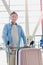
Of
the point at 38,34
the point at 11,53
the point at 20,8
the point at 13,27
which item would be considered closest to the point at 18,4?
the point at 20,8

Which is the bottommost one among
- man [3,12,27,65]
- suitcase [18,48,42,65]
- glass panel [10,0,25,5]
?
suitcase [18,48,42,65]

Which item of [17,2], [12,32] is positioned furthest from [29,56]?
[17,2]

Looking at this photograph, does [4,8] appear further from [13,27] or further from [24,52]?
[24,52]

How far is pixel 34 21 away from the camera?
3.54 metres

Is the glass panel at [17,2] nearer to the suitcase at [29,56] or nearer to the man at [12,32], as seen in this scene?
the man at [12,32]

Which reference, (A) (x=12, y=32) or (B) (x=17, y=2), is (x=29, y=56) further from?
(B) (x=17, y=2)

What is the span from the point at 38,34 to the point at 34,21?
313 mm

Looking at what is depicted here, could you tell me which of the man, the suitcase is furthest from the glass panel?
the suitcase

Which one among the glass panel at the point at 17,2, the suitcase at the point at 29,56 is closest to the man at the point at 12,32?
the suitcase at the point at 29,56

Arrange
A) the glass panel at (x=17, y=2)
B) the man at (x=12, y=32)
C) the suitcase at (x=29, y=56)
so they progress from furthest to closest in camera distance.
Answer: the glass panel at (x=17, y=2) → the man at (x=12, y=32) → the suitcase at (x=29, y=56)

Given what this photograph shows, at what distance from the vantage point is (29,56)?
1.56m

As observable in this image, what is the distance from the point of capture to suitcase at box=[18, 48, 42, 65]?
1.54 metres

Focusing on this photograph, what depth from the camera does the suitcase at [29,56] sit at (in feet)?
5.06

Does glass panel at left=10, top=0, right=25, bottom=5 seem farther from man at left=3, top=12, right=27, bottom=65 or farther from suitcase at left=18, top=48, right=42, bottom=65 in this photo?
suitcase at left=18, top=48, right=42, bottom=65
